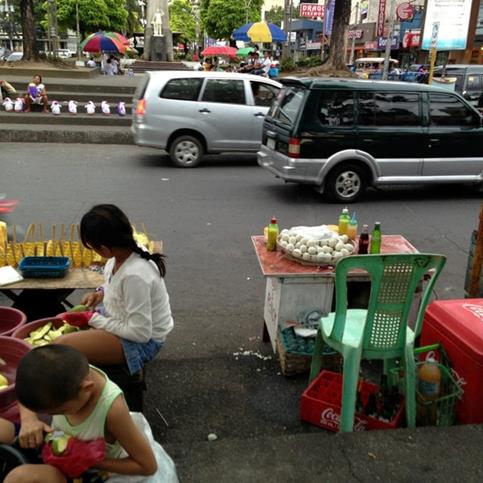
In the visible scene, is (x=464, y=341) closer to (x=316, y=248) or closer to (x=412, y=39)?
(x=316, y=248)

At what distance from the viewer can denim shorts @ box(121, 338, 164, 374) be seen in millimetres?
2971

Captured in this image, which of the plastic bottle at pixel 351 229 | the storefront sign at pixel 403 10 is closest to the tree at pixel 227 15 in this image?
the storefront sign at pixel 403 10

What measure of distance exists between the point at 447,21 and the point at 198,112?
8.55 m

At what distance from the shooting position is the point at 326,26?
124 feet

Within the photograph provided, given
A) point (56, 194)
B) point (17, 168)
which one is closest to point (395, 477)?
point (56, 194)

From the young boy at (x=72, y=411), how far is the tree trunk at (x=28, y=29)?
20.3m

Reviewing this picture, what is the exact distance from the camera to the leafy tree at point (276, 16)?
68625mm

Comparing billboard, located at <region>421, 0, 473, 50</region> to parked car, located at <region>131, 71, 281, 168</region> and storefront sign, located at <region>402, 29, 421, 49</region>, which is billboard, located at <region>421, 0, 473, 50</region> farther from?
storefront sign, located at <region>402, 29, 421, 49</region>

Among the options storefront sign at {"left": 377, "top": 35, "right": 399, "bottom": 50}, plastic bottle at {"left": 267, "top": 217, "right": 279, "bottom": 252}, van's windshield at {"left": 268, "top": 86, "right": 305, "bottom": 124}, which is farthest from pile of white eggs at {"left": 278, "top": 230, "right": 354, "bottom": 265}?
storefront sign at {"left": 377, "top": 35, "right": 399, "bottom": 50}

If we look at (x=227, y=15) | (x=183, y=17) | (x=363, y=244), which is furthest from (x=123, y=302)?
(x=183, y=17)

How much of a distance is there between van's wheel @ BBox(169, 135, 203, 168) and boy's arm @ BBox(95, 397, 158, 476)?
29.9 ft

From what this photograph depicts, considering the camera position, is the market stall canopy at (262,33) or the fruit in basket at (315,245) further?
the market stall canopy at (262,33)

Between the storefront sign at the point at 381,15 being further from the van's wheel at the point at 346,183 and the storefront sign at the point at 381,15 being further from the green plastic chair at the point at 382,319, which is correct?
the green plastic chair at the point at 382,319

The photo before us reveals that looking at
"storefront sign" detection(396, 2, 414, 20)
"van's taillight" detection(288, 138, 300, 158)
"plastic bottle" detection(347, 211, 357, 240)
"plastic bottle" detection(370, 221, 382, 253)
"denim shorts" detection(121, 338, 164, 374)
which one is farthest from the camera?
"storefront sign" detection(396, 2, 414, 20)
